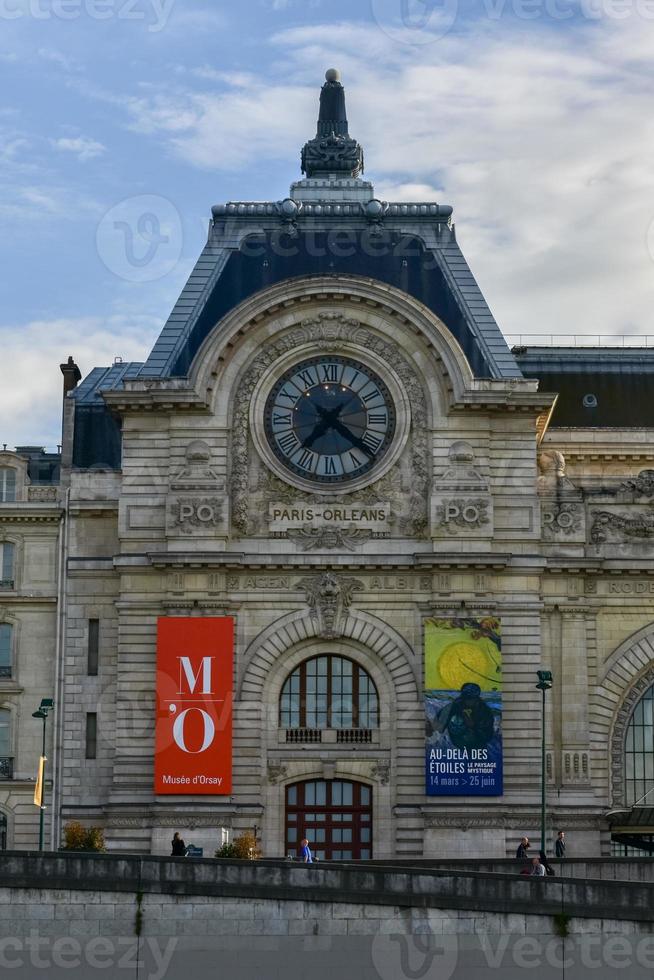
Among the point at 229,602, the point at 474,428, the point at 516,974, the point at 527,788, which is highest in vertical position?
the point at 474,428

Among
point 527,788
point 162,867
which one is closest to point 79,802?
point 527,788

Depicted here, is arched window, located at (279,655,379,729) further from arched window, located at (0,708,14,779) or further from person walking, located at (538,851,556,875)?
person walking, located at (538,851,556,875)

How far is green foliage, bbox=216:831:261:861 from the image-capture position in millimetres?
65812

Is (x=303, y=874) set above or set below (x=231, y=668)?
below

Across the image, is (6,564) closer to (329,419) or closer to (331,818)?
(329,419)

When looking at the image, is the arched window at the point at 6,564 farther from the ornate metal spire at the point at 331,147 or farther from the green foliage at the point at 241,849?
the ornate metal spire at the point at 331,147

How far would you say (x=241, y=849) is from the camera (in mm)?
66312

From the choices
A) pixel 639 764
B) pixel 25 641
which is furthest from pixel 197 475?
pixel 639 764

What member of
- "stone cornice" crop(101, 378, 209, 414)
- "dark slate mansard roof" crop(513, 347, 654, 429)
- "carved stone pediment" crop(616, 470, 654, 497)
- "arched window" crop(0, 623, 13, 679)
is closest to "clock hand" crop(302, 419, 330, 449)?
"stone cornice" crop(101, 378, 209, 414)

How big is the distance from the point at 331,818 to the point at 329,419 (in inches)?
480

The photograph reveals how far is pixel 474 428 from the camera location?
7612 centimetres

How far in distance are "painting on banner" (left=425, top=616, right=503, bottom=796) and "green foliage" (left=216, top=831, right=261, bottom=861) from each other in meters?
6.86

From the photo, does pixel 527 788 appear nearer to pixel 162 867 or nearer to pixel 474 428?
pixel 474 428

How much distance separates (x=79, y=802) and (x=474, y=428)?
1657cm
